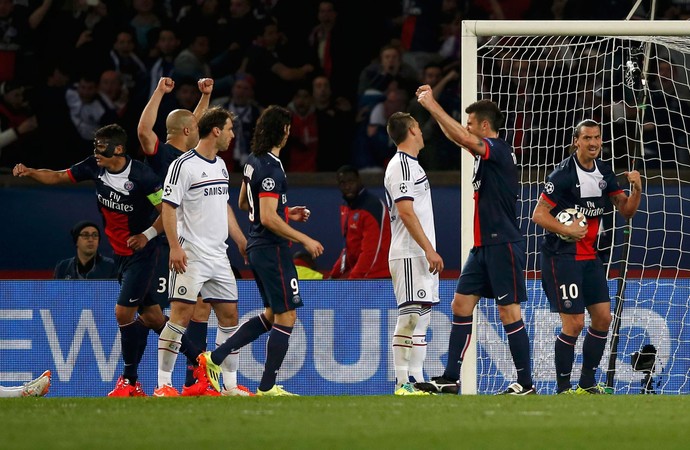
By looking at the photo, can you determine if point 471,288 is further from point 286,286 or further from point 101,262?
point 101,262

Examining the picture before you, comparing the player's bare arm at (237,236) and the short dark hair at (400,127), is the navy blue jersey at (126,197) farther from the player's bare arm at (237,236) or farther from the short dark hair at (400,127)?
the short dark hair at (400,127)

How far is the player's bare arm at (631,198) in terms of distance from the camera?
1009 cm

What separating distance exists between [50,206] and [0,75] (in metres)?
2.02

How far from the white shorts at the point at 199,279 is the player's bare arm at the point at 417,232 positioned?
1355mm

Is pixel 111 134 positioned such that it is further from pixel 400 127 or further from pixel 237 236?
pixel 400 127

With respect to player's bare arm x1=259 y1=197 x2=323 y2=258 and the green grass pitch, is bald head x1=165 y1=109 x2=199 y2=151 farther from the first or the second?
the green grass pitch

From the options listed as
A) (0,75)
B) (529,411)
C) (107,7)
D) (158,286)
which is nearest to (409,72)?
(107,7)

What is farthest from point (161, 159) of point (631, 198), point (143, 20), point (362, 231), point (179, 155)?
point (143, 20)

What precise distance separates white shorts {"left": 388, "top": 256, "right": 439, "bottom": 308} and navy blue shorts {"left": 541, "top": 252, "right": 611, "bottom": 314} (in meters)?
0.94

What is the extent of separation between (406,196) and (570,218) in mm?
1287

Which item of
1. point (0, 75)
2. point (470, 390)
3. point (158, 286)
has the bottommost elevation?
point (470, 390)

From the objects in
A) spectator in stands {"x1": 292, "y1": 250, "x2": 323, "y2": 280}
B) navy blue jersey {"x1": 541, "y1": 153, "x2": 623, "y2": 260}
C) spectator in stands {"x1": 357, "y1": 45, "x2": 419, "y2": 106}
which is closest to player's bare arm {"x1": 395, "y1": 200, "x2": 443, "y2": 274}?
navy blue jersey {"x1": 541, "y1": 153, "x2": 623, "y2": 260}

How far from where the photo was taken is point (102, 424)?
7.09 m

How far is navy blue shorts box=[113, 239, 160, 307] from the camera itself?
10.1m
